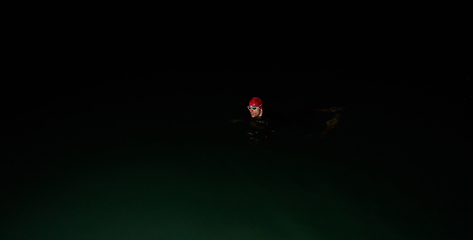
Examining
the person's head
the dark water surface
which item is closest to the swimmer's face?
the person's head

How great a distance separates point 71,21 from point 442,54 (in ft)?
64.3

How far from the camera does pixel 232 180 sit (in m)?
5.19

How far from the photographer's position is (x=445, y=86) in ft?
30.5

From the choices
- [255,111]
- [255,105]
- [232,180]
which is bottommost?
[232,180]

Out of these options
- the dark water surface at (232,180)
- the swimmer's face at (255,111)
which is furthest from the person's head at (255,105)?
→ the dark water surface at (232,180)

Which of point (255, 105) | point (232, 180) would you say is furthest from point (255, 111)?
point (232, 180)

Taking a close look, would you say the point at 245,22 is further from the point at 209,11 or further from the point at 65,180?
the point at 65,180

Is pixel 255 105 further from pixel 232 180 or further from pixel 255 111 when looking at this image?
pixel 232 180

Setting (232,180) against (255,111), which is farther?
(255,111)

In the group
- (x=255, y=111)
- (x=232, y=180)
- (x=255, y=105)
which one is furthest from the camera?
(x=255, y=111)

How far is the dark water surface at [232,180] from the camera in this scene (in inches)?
164

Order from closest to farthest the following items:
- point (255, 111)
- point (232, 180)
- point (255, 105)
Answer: point (232, 180), point (255, 105), point (255, 111)

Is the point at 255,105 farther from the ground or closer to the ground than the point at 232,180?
farther from the ground

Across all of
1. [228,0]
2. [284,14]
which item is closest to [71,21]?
[228,0]
